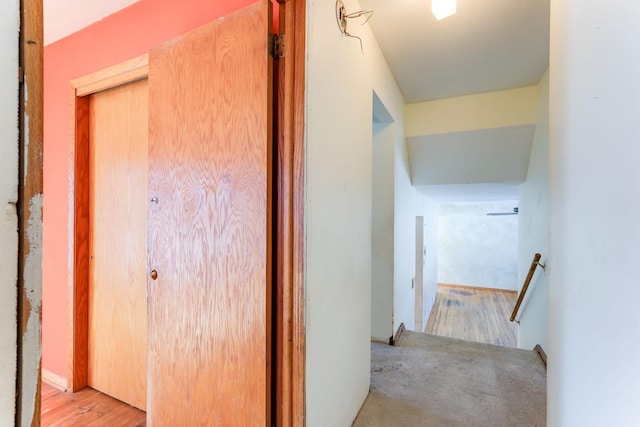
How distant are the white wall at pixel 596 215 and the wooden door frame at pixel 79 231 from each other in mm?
2340

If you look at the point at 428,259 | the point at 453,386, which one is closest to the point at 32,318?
the point at 453,386

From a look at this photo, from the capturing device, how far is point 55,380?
177 cm

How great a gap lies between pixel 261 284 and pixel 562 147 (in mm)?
1180

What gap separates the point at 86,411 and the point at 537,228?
3.78 m

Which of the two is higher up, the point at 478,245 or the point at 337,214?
the point at 337,214

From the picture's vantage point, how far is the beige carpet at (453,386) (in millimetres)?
1496

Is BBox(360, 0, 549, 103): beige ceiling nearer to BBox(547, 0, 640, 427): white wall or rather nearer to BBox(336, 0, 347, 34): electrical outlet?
BBox(336, 0, 347, 34): electrical outlet

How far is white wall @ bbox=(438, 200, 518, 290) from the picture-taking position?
22.8 feet

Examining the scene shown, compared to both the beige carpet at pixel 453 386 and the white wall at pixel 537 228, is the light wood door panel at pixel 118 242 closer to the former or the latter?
the beige carpet at pixel 453 386

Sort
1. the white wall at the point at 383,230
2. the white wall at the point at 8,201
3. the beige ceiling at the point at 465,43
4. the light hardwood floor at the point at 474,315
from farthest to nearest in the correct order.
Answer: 1. the light hardwood floor at the point at 474,315
2. the white wall at the point at 383,230
3. the beige ceiling at the point at 465,43
4. the white wall at the point at 8,201

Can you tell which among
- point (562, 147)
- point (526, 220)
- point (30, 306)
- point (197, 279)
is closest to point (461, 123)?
point (526, 220)

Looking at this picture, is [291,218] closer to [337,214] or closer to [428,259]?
[337,214]

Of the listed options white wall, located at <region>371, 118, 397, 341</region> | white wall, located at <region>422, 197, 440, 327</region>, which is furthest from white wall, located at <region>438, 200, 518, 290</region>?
white wall, located at <region>371, 118, 397, 341</region>

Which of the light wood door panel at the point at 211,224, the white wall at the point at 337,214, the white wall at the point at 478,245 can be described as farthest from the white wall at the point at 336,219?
the white wall at the point at 478,245
